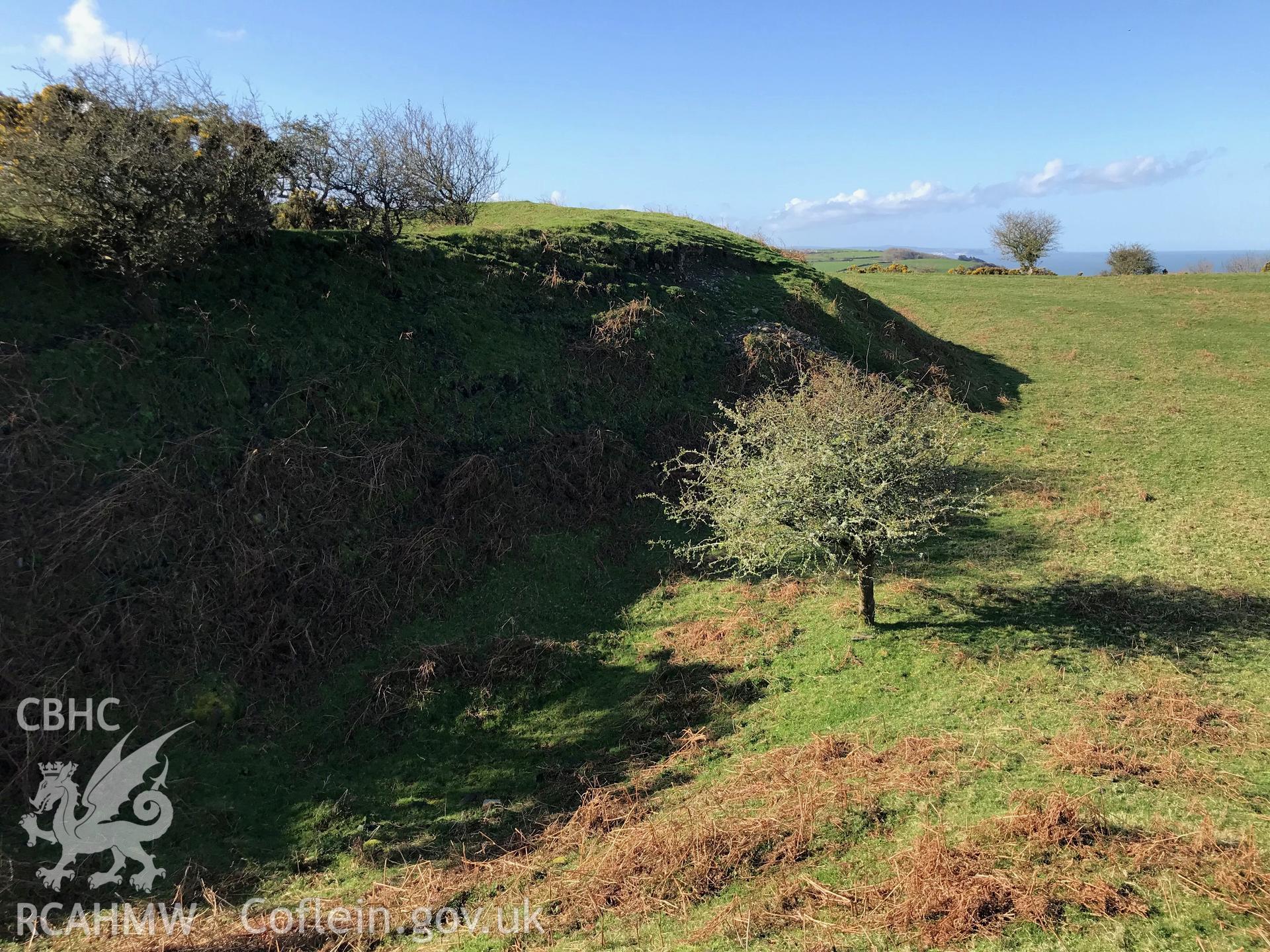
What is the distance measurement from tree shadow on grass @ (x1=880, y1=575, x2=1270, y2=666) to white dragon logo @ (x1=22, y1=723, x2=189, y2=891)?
13.6 meters

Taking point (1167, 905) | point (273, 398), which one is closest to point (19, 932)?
point (273, 398)

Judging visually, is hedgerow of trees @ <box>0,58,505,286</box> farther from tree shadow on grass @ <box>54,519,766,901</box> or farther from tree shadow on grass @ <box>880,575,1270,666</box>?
tree shadow on grass @ <box>880,575,1270,666</box>

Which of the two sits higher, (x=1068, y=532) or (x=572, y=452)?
(x=572, y=452)

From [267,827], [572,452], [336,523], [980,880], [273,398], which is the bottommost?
[267,827]

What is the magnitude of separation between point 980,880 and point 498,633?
9.84 m

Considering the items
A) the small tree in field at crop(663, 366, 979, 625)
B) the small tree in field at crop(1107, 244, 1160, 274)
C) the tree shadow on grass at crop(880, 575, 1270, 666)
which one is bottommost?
the tree shadow on grass at crop(880, 575, 1270, 666)

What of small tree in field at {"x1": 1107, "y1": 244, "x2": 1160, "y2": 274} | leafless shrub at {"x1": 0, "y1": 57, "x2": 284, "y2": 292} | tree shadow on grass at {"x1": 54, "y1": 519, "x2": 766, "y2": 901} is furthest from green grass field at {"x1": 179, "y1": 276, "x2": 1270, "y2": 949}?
small tree in field at {"x1": 1107, "y1": 244, "x2": 1160, "y2": 274}

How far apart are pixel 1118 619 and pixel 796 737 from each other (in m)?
7.77

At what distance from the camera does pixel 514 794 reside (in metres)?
10.1

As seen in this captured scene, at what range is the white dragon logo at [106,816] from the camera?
337 inches

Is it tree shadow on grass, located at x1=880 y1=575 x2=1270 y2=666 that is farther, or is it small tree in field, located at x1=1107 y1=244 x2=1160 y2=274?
small tree in field, located at x1=1107 y1=244 x2=1160 y2=274

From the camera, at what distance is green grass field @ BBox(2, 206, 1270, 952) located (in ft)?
22.1

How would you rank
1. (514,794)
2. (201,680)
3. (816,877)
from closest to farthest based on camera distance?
(816,877)
(514,794)
(201,680)

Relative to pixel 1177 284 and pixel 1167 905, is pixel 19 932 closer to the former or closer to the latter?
pixel 1167 905
